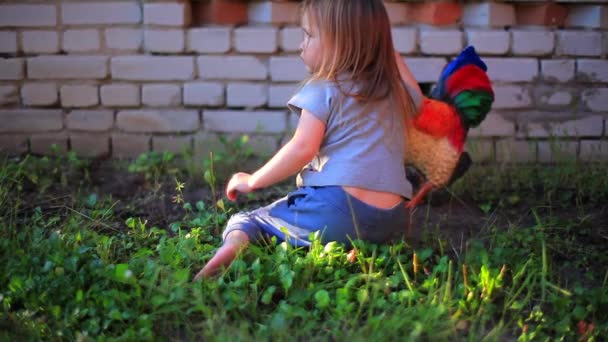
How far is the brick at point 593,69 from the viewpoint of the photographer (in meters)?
3.92

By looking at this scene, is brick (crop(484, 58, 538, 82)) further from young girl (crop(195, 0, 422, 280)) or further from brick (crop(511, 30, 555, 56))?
young girl (crop(195, 0, 422, 280))

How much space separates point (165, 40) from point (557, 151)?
2.22 metres

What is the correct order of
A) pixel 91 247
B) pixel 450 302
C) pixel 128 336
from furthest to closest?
pixel 91 247 < pixel 450 302 < pixel 128 336

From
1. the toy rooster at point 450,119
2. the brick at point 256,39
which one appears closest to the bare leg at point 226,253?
the toy rooster at point 450,119

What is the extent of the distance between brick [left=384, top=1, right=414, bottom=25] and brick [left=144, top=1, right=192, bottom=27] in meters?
1.11

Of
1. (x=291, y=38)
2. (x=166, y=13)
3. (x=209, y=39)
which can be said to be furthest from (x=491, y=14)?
(x=166, y=13)

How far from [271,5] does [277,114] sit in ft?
1.96

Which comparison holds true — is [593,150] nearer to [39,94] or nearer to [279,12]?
[279,12]

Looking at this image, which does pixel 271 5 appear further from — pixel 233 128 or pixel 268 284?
pixel 268 284

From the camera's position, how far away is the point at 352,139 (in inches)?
105

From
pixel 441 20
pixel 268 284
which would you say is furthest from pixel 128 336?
pixel 441 20

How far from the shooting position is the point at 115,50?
4031 millimetres

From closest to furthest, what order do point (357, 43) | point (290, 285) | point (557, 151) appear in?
point (290, 285) → point (357, 43) → point (557, 151)

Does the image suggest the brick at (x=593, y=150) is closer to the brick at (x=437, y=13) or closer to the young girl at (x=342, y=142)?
the brick at (x=437, y=13)
